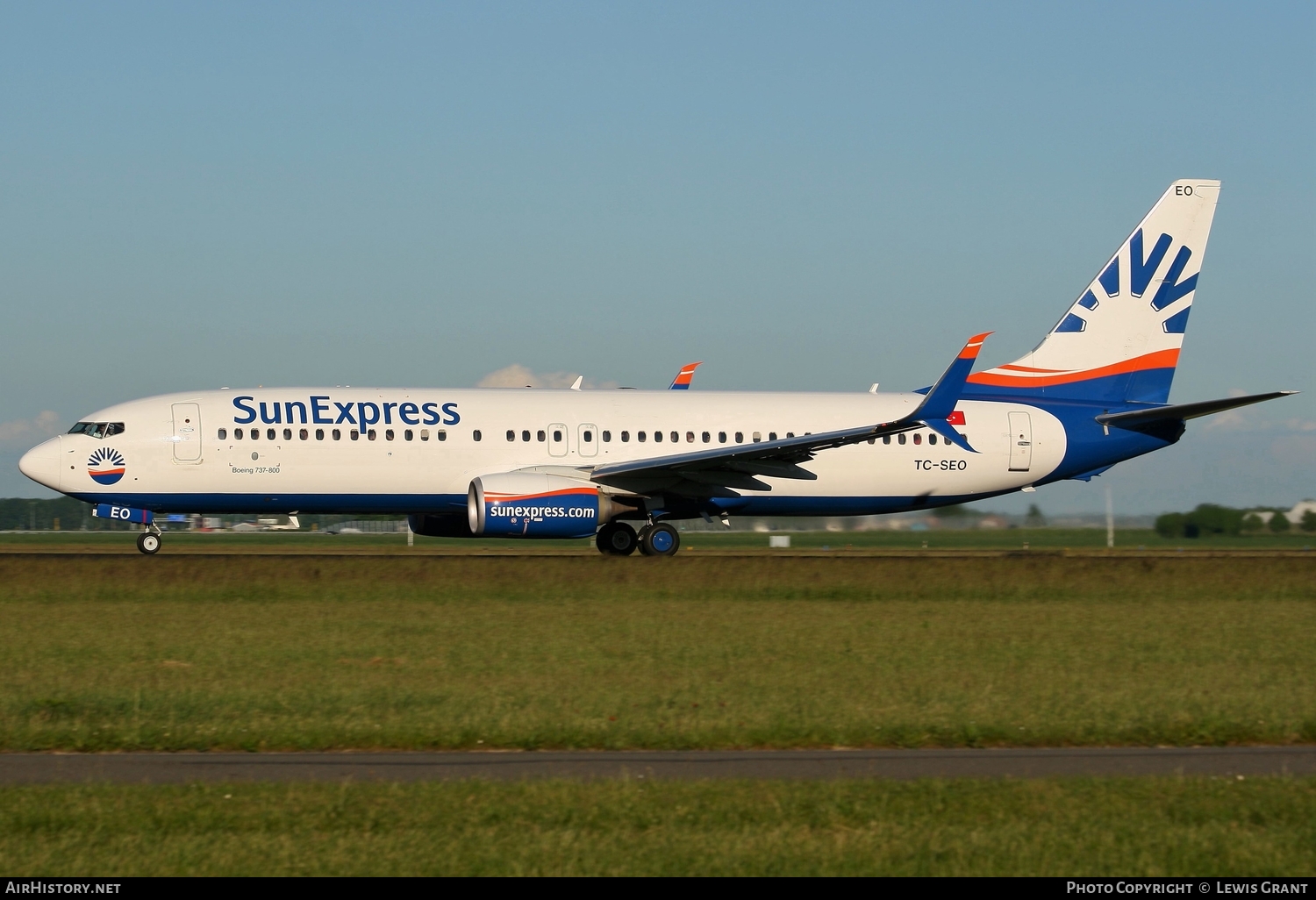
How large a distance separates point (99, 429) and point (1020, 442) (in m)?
21.8

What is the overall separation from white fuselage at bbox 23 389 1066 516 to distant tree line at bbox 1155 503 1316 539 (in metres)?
17.1

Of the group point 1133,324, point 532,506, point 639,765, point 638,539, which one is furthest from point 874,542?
point 639,765

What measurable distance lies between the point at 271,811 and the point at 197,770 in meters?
1.84

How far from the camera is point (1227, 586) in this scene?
2447cm

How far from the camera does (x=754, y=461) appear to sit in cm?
2975

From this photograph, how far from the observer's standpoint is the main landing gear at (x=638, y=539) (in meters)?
30.6

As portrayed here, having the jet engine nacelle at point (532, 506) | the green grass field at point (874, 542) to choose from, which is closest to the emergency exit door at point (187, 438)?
the jet engine nacelle at point (532, 506)

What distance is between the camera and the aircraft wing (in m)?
27.8

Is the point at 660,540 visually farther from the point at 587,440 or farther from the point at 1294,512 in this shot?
the point at 1294,512

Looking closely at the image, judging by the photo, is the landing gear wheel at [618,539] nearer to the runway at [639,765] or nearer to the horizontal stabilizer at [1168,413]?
the horizontal stabilizer at [1168,413]

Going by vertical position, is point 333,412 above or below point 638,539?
above

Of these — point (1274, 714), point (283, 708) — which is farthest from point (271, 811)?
point (1274, 714)

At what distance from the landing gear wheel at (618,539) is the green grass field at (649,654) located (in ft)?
16.9
